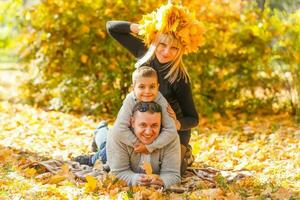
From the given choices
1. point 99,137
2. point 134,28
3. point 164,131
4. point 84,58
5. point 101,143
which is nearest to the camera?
point 164,131

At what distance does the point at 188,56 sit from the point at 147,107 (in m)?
3.24

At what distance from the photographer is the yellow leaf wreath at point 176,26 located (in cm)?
469

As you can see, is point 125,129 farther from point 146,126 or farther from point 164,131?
point 164,131

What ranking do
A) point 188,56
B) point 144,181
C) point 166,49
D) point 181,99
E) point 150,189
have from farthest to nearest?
point 188,56 < point 181,99 < point 166,49 < point 144,181 < point 150,189

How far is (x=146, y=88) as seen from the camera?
14.7ft

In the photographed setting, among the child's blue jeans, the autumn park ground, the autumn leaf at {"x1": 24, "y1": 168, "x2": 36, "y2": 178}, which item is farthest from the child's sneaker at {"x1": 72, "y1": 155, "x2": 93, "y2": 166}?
the autumn leaf at {"x1": 24, "y1": 168, "x2": 36, "y2": 178}

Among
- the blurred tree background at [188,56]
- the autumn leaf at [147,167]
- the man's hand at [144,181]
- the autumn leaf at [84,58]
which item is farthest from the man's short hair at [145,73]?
the autumn leaf at [84,58]

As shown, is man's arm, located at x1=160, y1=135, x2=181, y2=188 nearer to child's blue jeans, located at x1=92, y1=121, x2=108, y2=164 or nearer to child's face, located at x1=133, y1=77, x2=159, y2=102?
child's face, located at x1=133, y1=77, x2=159, y2=102

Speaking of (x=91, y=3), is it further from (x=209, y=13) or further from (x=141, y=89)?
(x=141, y=89)

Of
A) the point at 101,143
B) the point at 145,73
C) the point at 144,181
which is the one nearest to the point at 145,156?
the point at 144,181

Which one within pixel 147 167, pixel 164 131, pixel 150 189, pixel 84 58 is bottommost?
pixel 150 189

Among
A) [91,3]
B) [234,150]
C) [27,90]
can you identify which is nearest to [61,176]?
[234,150]

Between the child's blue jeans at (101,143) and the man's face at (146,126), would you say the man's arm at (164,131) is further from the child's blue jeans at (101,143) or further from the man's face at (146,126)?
the child's blue jeans at (101,143)

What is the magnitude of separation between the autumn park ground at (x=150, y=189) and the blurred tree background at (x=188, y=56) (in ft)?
0.83
